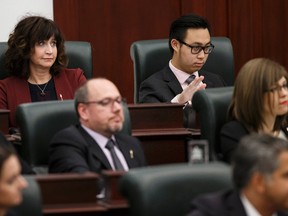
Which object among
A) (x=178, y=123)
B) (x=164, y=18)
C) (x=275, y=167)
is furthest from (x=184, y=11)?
(x=275, y=167)

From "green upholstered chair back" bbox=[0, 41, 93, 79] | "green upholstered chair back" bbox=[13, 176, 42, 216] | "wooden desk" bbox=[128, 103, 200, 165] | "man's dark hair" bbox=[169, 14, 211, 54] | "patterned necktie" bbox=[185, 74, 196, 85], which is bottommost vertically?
"wooden desk" bbox=[128, 103, 200, 165]

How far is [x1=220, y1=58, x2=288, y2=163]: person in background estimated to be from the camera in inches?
175

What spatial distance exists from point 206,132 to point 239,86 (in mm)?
278

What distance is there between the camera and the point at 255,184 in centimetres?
324

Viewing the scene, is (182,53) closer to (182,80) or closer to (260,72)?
(182,80)

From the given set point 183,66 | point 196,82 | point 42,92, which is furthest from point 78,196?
point 183,66

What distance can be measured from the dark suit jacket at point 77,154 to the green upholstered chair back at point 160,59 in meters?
1.56

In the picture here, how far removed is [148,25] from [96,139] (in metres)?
2.64

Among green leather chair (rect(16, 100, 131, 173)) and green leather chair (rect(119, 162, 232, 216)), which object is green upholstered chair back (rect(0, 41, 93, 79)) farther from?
green leather chair (rect(119, 162, 232, 216))

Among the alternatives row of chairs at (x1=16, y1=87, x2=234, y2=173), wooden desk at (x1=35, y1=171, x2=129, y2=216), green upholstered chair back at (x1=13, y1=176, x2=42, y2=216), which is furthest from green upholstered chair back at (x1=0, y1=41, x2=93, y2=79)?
green upholstered chair back at (x1=13, y1=176, x2=42, y2=216)

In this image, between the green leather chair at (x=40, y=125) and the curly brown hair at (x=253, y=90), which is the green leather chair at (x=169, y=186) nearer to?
the curly brown hair at (x=253, y=90)

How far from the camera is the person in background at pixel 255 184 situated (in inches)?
127

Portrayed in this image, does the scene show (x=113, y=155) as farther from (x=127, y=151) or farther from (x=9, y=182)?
(x=9, y=182)

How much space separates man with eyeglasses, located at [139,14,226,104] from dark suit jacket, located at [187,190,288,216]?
7.69ft
